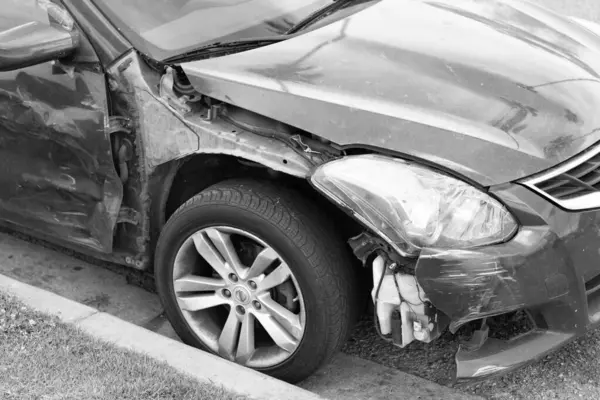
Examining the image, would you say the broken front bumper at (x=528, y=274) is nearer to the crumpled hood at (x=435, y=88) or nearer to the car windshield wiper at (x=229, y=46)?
the crumpled hood at (x=435, y=88)

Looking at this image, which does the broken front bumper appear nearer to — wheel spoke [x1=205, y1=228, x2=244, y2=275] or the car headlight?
the car headlight

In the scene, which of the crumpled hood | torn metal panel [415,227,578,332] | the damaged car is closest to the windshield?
the damaged car

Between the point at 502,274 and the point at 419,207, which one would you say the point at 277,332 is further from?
the point at 502,274

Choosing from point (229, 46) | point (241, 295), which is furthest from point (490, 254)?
point (229, 46)

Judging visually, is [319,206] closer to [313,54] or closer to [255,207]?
[255,207]

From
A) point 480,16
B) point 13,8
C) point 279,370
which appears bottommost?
point 279,370

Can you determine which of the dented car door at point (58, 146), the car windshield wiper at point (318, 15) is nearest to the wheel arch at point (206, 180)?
the dented car door at point (58, 146)

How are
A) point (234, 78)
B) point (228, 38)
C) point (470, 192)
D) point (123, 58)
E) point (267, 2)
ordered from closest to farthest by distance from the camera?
point (470, 192) → point (234, 78) → point (123, 58) → point (228, 38) → point (267, 2)

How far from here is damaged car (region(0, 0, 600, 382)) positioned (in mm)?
2473

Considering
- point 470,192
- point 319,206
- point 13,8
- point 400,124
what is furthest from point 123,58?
point 470,192

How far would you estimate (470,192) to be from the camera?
246 cm

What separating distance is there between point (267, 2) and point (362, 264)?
139 centimetres

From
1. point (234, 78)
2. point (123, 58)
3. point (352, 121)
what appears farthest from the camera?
point (123, 58)

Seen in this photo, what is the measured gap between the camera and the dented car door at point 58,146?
3062mm
